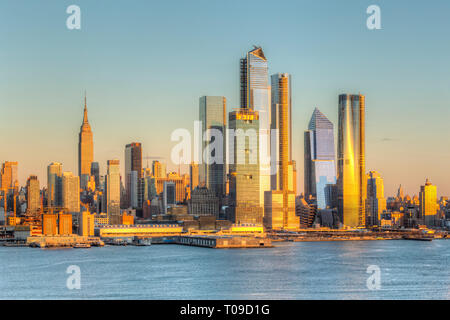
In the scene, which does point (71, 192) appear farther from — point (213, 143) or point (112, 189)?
point (213, 143)

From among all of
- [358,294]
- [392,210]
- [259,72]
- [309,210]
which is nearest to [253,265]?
[358,294]

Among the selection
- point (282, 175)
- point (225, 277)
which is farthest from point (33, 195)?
point (225, 277)

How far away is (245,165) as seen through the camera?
82562 millimetres

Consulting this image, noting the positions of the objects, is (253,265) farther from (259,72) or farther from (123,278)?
(259,72)

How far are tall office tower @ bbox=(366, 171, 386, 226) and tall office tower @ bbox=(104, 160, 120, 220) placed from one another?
118 ft

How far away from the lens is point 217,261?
3747 cm

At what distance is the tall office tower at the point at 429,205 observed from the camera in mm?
97375

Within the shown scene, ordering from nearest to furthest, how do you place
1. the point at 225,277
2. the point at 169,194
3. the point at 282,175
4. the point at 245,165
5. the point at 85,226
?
the point at 225,277
the point at 85,226
the point at 245,165
the point at 282,175
the point at 169,194

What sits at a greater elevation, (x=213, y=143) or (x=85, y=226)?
(x=213, y=143)

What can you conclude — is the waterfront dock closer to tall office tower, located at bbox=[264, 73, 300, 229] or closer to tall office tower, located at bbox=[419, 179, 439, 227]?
tall office tower, located at bbox=[264, 73, 300, 229]

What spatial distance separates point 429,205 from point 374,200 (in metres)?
8.43

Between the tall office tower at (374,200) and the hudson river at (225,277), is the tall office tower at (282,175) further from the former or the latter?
the hudson river at (225,277)

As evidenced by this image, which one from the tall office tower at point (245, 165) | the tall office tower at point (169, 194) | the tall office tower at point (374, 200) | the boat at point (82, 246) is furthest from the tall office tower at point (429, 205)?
the boat at point (82, 246)

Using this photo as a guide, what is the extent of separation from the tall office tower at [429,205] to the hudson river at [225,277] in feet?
191
